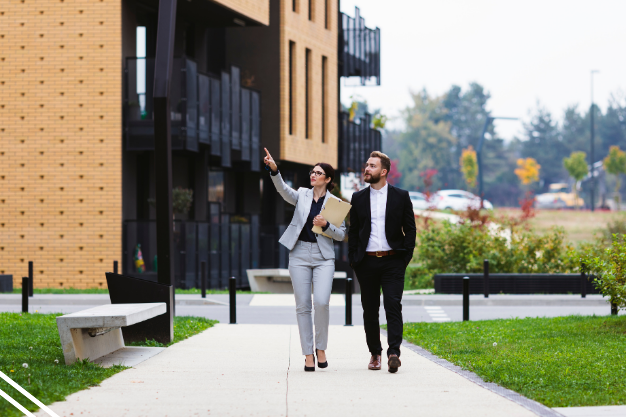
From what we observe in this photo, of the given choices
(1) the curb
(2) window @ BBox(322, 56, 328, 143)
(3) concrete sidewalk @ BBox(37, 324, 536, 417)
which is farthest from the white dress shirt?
(2) window @ BBox(322, 56, 328, 143)

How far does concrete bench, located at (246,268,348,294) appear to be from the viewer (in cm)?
2406

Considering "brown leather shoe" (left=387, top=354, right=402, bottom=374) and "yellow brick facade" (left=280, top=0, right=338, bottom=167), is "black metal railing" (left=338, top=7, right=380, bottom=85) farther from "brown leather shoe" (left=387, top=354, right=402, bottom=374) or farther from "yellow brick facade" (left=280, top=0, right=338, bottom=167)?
"brown leather shoe" (left=387, top=354, right=402, bottom=374)

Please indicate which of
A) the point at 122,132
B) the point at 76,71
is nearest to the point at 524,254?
the point at 122,132

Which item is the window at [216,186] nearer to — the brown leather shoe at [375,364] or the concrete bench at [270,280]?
the concrete bench at [270,280]

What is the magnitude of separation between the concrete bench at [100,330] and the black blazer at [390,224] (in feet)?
7.28

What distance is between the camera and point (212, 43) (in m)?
28.1

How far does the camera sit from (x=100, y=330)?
8.58 meters

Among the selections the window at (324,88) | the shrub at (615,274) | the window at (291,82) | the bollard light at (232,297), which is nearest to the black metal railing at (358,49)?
the window at (324,88)

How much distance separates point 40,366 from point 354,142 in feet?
86.6

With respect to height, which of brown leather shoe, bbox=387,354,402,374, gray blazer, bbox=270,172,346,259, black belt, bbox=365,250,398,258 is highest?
gray blazer, bbox=270,172,346,259

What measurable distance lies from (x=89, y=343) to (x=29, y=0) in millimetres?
15689

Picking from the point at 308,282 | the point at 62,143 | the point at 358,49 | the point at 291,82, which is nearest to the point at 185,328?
the point at 308,282

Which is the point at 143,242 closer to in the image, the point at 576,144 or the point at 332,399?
the point at 332,399

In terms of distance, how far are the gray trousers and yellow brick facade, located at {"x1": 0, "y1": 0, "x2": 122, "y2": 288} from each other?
1425cm
